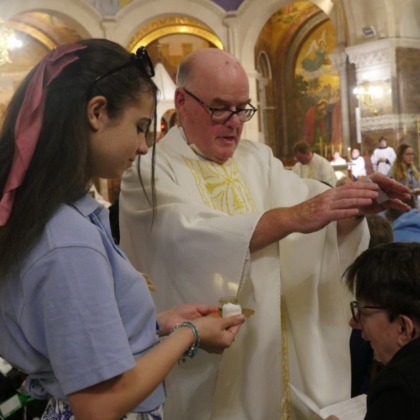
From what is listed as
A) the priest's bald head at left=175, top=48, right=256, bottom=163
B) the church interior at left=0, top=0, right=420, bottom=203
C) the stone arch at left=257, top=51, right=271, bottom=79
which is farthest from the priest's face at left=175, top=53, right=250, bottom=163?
the stone arch at left=257, top=51, right=271, bottom=79

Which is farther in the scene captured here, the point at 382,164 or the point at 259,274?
the point at 382,164

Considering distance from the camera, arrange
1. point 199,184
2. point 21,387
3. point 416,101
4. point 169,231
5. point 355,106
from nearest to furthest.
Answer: point 169,231, point 199,184, point 21,387, point 416,101, point 355,106

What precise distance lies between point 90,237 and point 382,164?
11.7m

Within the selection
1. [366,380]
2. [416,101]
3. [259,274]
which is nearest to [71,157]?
[259,274]

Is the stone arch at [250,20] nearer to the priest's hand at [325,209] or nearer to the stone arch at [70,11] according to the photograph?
→ the stone arch at [70,11]

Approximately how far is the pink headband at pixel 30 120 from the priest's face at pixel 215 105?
1.03m

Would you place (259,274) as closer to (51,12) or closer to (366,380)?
(366,380)

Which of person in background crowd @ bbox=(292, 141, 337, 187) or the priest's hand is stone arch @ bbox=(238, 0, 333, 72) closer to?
person in background crowd @ bbox=(292, 141, 337, 187)

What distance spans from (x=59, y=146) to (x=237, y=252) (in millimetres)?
886

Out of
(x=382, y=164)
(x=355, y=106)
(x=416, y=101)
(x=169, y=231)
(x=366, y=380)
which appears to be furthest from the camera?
(x=355, y=106)

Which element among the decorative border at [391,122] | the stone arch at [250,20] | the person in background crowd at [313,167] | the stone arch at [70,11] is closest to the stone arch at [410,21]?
the decorative border at [391,122]

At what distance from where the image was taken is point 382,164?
483 inches

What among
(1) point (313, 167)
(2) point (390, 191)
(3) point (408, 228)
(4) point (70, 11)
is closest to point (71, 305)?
(2) point (390, 191)

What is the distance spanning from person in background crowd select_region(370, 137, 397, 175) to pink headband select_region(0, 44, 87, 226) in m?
11.6
